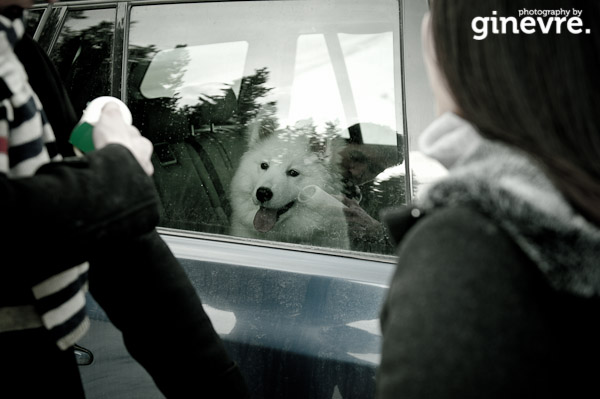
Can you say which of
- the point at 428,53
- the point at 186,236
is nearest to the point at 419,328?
the point at 428,53

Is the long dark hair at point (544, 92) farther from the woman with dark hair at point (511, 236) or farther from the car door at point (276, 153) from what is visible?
the car door at point (276, 153)

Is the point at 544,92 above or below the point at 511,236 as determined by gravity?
above

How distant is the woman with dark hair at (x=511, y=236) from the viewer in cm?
62

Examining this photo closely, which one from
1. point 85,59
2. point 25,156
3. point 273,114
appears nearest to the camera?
point 25,156

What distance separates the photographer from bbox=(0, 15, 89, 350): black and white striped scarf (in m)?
0.94

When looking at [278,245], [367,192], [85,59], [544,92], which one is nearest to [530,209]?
[544,92]

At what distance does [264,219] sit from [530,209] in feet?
4.27

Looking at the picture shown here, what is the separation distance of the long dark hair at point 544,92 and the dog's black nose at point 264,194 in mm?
1206

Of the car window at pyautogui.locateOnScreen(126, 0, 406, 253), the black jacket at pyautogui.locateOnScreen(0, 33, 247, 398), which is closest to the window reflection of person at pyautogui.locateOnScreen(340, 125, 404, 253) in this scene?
the car window at pyautogui.locateOnScreen(126, 0, 406, 253)

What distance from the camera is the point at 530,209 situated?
25.5 inches

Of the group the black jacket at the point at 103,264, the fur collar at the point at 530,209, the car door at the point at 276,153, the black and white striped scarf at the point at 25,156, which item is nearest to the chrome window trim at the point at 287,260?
the car door at the point at 276,153

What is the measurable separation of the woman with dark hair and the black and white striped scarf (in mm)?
625

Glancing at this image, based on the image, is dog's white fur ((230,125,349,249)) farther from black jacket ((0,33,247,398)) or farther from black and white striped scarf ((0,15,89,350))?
black and white striped scarf ((0,15,89,350))

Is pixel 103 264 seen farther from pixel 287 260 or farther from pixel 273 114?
pixel 273 114
